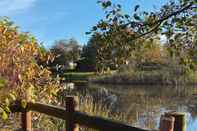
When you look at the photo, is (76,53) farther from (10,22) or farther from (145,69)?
(10,22)

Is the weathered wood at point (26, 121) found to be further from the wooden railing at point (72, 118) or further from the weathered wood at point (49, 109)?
the weathered wood at point (49, 109)

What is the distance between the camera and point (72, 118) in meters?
6.75

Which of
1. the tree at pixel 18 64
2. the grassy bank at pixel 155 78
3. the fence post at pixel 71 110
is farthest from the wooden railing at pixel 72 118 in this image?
the grassy bank at pixel 155 78

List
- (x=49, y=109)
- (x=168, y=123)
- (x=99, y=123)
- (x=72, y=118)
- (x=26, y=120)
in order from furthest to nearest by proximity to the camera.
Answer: (x=26, y=120), (x=49, y=109), (x=72, y=118), (x=99, y=123), (x=168, y=123)

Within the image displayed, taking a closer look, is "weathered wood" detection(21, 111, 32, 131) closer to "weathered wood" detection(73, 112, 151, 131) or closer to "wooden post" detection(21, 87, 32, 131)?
"wooden post" detection(21, 87, 32, 131)

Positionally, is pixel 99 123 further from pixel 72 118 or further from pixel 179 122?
pixel 179 122

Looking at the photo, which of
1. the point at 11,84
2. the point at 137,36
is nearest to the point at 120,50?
the point at 137,36

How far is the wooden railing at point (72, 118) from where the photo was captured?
223 inches

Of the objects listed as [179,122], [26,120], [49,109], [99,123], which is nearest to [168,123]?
[179,122]

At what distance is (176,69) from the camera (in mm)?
42000

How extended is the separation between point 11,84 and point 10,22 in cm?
117

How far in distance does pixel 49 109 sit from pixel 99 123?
1640 millimetres

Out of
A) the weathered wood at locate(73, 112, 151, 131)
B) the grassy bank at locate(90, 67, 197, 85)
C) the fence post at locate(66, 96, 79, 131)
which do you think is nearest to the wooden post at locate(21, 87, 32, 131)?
the fence post at locate(66, 96, 79, 131)

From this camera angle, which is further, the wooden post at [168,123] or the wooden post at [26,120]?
the wooden post at [26,120]
